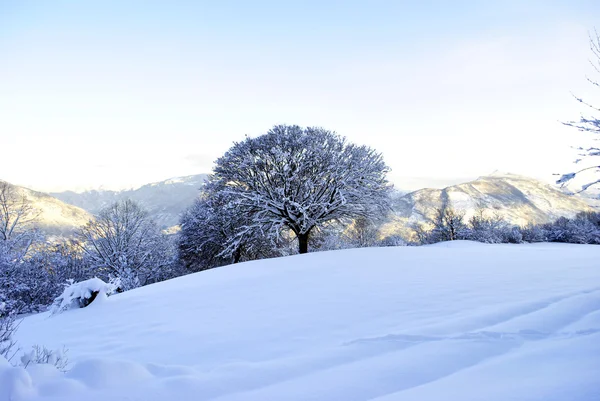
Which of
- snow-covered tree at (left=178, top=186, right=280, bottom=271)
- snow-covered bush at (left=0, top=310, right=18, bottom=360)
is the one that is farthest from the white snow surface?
snow-covered tree at (left=178, top=186, right=280, bottom=271)

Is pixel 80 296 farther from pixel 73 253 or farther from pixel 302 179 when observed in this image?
pixel 73 253

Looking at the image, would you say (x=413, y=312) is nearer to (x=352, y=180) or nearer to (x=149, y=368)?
(x=149, y=368)

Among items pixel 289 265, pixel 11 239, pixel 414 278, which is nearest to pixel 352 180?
pixel 289 265

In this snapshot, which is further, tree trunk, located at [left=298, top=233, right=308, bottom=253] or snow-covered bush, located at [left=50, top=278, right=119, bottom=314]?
tree trunk, located at [left=298, top=233, right=308, bottom=253]

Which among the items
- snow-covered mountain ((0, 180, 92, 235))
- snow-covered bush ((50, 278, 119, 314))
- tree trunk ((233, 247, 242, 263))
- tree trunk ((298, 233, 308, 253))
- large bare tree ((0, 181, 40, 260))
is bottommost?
tree trunk ((233, 247, 242, 263))

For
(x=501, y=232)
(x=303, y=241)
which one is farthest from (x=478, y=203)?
(x=303, y=241)

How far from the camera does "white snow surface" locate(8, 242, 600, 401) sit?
2352 millimetres

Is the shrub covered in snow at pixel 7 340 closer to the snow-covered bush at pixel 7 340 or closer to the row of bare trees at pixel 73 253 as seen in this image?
the snow-covered bush at pixel 7 340

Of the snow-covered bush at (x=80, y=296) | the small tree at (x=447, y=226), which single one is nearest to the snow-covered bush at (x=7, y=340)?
the snow-covered bush at (x=80, y=296)

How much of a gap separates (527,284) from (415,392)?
4414 mm

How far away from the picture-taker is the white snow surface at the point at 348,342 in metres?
2.35

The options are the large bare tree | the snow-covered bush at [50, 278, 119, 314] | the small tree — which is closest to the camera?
the snow-covered bush at [50, 278, 119, 314]

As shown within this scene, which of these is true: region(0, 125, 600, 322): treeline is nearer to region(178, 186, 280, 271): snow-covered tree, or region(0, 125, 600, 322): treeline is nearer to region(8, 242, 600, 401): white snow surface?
region(178, 186, 280, 271): snow-covered tree

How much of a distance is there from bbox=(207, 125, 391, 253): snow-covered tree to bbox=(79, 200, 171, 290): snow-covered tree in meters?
10.9
